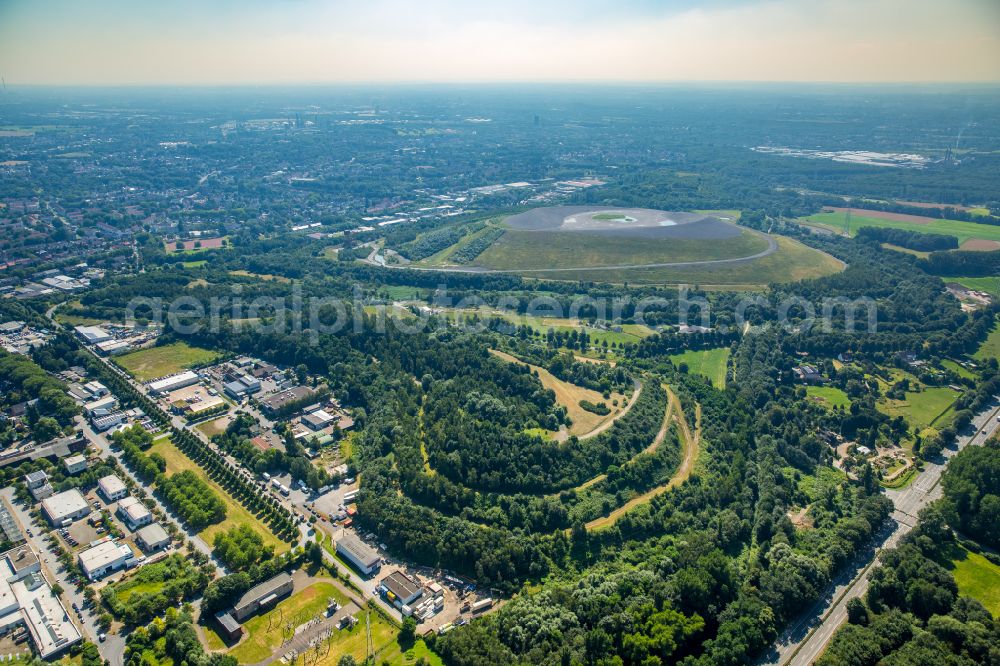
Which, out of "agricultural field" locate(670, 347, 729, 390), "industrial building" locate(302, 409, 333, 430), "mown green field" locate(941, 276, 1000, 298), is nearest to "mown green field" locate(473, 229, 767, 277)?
"mown green field" locate(941, 276, 1000, 298)

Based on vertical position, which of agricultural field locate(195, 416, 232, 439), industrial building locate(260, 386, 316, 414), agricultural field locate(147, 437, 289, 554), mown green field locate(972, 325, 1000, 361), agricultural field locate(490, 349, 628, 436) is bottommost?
agricultural field locate(147, 437, 289, 554)

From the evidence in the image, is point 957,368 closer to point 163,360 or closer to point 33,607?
point 33,607

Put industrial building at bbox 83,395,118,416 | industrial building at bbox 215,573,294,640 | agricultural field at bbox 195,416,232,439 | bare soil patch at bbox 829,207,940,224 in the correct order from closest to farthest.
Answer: industrial building at bbox 215,573,294,640, agricultural field at bbox 195,416,232,439, industrial building at bbox 83,395,118,416, bare soil patch at bbox 829,207,940,224

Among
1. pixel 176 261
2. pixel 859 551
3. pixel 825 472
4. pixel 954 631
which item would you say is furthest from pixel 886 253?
pixel 176 261

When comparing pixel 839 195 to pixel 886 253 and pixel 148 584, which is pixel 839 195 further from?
pixel 148 584

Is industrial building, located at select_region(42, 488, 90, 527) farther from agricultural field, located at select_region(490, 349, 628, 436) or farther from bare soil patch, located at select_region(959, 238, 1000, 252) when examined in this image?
bare soil patch, located at select_region(959, 238, 1000, 252)
